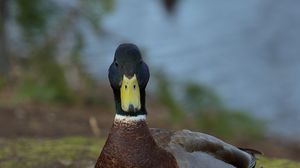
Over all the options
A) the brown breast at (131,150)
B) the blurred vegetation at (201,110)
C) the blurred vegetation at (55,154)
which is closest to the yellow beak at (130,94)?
the brown breast at (131,150)

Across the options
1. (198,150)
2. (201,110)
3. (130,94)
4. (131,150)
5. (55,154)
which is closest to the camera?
(130,94)

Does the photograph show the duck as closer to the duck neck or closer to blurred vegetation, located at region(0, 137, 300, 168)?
the duck neck

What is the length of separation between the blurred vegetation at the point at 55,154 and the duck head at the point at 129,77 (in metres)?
1.10

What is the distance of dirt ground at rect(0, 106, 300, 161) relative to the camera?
593cm

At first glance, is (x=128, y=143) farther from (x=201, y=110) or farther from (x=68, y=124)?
(x=201, y=110)

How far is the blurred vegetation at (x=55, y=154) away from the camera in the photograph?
4191 millimetres

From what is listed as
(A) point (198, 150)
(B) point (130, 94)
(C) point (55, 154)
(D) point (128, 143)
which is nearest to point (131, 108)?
(B) point (130, 94)

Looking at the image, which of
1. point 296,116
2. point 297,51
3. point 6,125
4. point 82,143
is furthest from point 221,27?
point 82,143

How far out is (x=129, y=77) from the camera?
3.02 m

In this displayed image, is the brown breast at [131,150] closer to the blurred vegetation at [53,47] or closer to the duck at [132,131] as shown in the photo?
the duck at [132,131]

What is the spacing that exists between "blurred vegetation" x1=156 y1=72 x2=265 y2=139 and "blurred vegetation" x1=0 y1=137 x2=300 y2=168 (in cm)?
232

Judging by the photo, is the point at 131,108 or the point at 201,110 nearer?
the point at 131,108

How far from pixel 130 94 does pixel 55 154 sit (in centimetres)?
150

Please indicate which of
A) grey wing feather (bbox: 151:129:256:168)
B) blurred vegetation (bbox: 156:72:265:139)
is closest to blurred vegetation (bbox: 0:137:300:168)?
grey wing feather (bbox: 151:129:256:168)
